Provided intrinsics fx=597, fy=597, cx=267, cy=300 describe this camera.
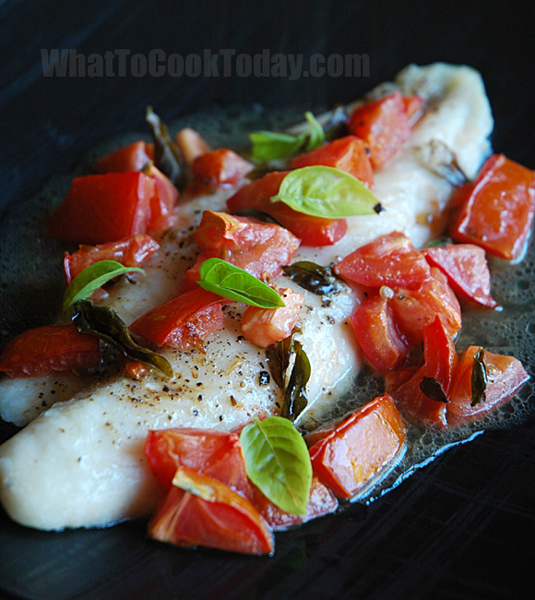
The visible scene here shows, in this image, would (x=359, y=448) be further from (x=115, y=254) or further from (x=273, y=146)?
(x=273, y=146)

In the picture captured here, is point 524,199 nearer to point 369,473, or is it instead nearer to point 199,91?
point 369,473

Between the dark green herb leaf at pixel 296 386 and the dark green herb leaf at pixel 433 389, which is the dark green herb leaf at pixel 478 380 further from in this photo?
the dark green herb leaf at pixel 296 386

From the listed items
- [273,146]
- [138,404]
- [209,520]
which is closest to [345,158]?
[273,146]

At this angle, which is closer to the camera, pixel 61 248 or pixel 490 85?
pixel 61 248

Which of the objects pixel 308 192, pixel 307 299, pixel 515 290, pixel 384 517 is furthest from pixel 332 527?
pixel 515 290

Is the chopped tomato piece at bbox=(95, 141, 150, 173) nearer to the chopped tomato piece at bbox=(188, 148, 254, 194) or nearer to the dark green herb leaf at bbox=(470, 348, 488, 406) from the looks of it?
the chopped tomato piece at bbox=(188, 148, 254, 194)

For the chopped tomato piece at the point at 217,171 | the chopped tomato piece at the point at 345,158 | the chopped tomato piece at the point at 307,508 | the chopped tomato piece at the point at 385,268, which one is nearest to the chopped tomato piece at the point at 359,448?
the chopped tomato piece at the point at 307,508

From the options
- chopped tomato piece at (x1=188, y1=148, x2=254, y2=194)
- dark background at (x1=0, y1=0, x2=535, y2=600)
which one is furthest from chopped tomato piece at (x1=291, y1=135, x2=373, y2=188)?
dark background at (x1=0, y1=0, x2=535, y2=600)
